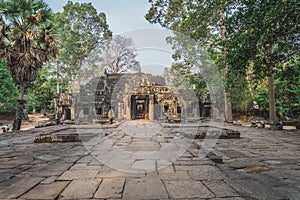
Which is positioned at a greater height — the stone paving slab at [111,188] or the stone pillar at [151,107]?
the stone pillar at [151,107]

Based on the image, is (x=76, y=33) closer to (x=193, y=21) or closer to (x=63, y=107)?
(x=63, y=107)

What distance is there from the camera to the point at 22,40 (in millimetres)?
10602

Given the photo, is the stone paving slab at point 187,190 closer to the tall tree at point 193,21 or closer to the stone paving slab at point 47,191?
the stone paving slab at point 47,191

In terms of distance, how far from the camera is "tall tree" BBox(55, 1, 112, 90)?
84.5ft

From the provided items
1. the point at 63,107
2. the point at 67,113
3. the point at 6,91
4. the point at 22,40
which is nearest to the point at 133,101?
the point at 67,113

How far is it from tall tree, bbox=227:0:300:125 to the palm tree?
34.7 ft

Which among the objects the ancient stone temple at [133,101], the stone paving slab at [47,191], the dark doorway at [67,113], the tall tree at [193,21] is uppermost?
the tall tree at [193,21]

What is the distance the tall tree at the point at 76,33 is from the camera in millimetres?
25750

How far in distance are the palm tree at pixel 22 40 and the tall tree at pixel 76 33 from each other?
47.0 feet

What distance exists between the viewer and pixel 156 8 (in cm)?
1636

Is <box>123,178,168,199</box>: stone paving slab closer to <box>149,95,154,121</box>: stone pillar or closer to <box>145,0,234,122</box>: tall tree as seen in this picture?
<box>145,0,234,122</box>: tall tree

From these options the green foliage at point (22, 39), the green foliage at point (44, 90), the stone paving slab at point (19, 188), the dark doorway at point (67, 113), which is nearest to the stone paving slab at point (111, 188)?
the stone paving slab at point (19, 188)

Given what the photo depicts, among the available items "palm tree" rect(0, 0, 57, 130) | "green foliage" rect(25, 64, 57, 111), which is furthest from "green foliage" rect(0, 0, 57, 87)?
"green foliage" rect(25, 64, 57, 111)

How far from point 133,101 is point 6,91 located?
1307 cm
